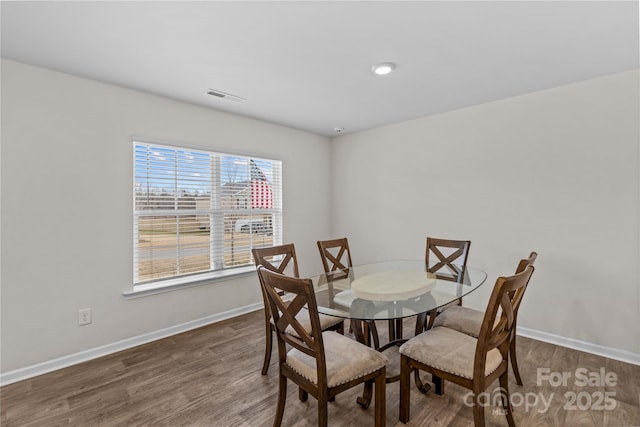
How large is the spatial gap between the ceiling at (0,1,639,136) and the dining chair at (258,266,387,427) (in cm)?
154

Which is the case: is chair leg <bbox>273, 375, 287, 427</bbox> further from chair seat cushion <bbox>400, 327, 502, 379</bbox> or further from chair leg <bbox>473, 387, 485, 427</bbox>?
chair leg <bbox>473, 387, 485, 427</bbox>

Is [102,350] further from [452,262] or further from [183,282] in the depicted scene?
[452,262]

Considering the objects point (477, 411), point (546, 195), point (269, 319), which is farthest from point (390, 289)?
point (546, 195)

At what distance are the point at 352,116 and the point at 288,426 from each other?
3.20 meters

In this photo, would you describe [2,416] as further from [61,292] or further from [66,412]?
Answer: [61,292]

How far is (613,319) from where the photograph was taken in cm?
260

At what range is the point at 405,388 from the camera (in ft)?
5.86

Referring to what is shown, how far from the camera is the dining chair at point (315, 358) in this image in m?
1.46

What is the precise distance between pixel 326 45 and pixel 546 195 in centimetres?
252

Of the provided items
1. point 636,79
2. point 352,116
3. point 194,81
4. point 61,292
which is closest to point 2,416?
point 61,292

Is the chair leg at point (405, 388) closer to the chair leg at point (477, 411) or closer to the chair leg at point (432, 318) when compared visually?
the chair leg at point (477, 411)

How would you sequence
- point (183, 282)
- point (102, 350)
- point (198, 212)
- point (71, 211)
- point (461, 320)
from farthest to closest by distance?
point (198, 212) → point (183, 282) → point (102, 350) → point (71, 211) → point (461, 320)

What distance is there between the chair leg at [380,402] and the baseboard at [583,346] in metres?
2.22

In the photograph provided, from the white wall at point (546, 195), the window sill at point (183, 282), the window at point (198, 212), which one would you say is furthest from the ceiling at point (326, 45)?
the window sill at point (183, 282)
